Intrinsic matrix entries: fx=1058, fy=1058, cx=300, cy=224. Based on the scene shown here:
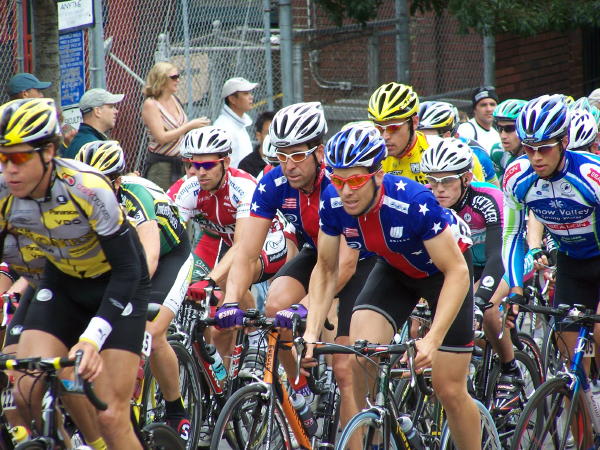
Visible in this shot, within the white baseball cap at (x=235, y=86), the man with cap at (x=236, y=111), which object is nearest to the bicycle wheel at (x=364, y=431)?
the man with cap at (x=236, y=111)

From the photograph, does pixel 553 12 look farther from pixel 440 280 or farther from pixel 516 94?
pixel 440 280

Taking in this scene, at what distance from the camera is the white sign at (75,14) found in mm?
9203

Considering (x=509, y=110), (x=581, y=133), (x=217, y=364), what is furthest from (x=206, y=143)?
(x=509, y=110)

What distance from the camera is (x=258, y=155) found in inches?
421

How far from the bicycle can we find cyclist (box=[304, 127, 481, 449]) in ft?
1.22

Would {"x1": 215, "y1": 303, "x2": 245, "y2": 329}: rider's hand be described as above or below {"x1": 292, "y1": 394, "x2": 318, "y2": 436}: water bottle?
above

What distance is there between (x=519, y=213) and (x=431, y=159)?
0.74 m

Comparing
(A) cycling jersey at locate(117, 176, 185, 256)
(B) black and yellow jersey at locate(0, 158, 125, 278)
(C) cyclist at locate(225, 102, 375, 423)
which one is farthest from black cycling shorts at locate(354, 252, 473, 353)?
(B) black and yellow jersey at locate(0, 158, 125, 278)

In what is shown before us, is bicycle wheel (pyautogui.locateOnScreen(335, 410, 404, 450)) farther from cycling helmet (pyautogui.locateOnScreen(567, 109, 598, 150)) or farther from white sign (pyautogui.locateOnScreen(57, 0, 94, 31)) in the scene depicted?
white sign (pyautogui.locateOnScreen(57, 0, 94, 31))

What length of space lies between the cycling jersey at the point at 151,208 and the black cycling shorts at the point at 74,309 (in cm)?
103

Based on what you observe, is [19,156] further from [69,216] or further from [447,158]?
[447,158]

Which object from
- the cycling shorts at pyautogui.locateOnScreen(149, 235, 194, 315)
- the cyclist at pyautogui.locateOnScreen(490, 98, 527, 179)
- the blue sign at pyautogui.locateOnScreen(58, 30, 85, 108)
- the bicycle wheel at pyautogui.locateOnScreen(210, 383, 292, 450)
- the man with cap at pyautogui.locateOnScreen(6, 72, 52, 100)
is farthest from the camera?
the cyclist at pyautogui.locateOnScreen(490, 98, 527, 179)

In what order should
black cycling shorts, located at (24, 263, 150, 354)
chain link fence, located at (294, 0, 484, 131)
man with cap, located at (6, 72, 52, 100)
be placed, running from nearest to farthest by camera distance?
black cycling shorts, located at (24, 263, 150, 354)
man with cap, located at (6, 72, 52, 100)
chain link fence, located at (294, 0, 484, 131)

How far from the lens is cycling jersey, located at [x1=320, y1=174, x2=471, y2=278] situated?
17.6 ft
